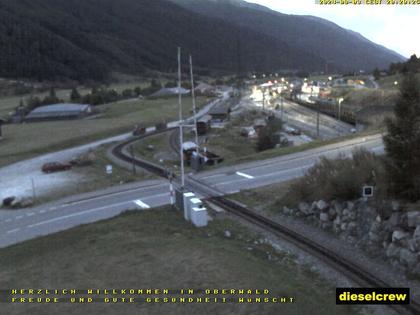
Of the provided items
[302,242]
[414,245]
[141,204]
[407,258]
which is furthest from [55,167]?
[414,245]

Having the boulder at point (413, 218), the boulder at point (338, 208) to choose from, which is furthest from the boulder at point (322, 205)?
the boulder at point (413, 218)

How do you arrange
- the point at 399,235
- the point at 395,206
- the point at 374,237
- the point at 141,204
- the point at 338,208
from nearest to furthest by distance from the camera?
the point at 399,235
the point at 395,206
the point at 374,237
the point at 338,208
the point at 141,204

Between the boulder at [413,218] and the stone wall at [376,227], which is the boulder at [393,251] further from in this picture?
the boulder at [413,218]

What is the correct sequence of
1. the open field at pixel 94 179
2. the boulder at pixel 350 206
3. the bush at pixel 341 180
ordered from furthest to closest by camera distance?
the open field at pixel 94 179 → the bush at pixel 341 180 → the boulder at pixel 350 206

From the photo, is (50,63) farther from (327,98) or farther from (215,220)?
(215,220)

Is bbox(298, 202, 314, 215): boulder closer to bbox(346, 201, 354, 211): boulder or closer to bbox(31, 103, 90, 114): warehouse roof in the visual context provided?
bbox(346, 201, 354, 211): boulder

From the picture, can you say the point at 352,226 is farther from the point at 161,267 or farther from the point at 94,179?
the point at 94,179

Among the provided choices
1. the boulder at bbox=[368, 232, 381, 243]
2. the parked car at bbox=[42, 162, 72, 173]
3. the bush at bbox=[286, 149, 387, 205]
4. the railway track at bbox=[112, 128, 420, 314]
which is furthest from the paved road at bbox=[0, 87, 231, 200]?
the boulder at bbox=[368, 232, 381, 243]
